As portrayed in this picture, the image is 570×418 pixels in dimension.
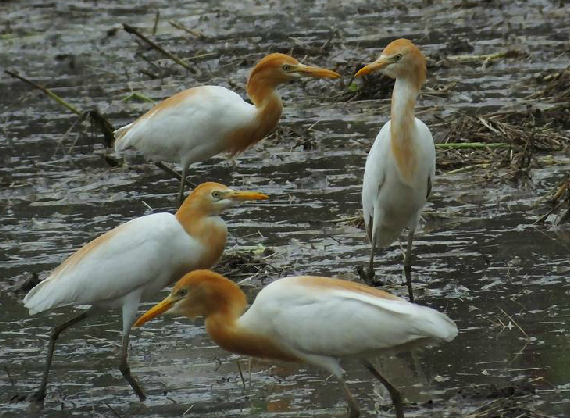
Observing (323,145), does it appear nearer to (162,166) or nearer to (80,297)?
(162,166)

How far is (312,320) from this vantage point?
6.38 metres

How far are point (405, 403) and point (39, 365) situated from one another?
2186 mm

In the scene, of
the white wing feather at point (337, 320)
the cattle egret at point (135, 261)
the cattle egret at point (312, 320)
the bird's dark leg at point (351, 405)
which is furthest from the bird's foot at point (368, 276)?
the bird's dark leg at point (351, 405)

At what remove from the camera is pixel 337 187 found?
11258 mm

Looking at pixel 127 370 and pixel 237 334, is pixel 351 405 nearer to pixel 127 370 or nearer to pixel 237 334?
pixel 237 334

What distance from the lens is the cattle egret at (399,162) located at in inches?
343

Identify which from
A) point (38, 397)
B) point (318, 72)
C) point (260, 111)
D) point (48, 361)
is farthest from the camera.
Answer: point (260, 111)

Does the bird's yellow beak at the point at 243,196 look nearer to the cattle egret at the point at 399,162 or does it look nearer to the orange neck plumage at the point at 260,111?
the cattle egret at the point at 399,162

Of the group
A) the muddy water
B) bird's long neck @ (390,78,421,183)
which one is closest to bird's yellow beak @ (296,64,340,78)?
the muddy water

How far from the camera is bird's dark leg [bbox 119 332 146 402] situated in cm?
720

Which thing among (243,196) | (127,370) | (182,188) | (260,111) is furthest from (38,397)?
(260,111)

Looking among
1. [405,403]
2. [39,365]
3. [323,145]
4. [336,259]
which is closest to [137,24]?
[323,145]

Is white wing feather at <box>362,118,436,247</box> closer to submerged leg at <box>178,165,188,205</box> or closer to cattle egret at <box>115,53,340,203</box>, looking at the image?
cattle egret at <box>115,53,340,203</box>

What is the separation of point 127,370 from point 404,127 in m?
2.55
